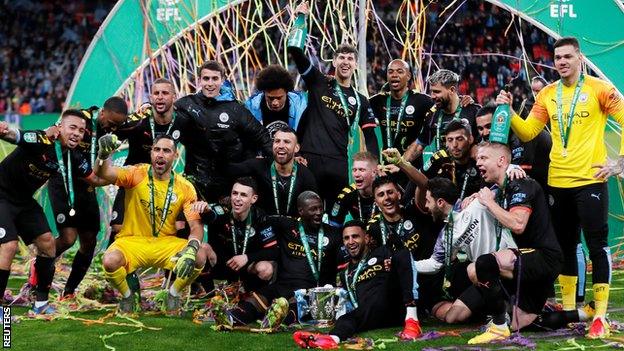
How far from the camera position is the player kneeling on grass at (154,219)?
6.69 m

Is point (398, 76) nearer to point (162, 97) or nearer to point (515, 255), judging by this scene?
point (162, 97)

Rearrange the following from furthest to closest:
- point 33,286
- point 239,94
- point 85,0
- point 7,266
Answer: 1. point 85,0
2. point 239,94
3. point 33,286
4. point 7,266

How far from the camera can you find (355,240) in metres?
6.42

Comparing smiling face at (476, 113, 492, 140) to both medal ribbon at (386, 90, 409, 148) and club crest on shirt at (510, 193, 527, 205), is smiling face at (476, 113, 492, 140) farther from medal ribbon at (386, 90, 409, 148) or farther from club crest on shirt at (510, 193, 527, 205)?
medal ribbon at (386, 90, 409, 148)

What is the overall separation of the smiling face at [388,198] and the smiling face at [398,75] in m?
1.39

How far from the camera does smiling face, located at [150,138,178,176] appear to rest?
265 inches

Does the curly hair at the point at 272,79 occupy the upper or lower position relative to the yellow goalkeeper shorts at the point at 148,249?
upper

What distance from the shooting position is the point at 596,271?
599 cm

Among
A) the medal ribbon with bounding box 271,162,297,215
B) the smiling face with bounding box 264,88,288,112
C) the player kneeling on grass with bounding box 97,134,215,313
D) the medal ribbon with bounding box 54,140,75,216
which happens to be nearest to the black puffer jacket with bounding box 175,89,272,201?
the smiling face with bounding box 264,88,288,112

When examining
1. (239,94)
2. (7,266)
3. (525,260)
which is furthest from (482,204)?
(239,94)

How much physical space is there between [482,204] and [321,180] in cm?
182

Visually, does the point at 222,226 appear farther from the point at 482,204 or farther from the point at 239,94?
the point at 239,94

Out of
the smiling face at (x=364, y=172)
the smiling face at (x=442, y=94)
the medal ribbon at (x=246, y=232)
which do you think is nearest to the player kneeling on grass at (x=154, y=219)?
the medal ribbon at (x=246, y=232)

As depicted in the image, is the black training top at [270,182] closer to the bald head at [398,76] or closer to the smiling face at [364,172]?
the smiling face at [364,172]
